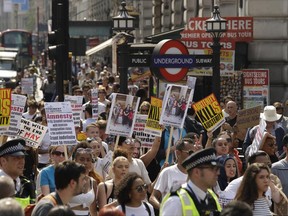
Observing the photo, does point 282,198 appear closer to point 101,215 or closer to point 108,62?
point 101,215

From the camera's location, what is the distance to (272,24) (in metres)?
28.7

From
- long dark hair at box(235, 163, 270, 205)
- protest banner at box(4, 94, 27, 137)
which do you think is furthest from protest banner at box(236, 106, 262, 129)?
long dark hair at box(235, 163, 270, 205)

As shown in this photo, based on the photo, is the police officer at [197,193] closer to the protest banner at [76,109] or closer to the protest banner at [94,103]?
the protest banner at [76,109]

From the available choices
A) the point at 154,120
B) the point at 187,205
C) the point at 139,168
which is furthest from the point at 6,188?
the point at 154,120

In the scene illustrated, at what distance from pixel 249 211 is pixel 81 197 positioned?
292 cm

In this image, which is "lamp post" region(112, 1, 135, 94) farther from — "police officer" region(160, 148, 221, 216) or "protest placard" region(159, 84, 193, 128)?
"police officer" region(160, 148, 221, 216)

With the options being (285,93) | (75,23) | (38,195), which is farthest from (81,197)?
(75,23)

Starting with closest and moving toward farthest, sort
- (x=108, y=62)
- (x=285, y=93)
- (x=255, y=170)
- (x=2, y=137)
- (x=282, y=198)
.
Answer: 1. (x=255, y=170)
2. (x=282, y=198)
3. (x=2, y=137)
4. (x=285, y=93)
5. (x=108, y=62)

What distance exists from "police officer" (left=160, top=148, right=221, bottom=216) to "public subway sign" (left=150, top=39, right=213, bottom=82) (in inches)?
446

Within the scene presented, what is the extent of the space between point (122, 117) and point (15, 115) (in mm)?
1437

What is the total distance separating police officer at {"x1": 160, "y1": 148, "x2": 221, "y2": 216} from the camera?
8.62 meters

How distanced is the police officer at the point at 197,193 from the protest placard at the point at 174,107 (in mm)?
5757

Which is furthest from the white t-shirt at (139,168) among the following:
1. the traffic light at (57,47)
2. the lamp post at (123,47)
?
the lamp post at (123,47)

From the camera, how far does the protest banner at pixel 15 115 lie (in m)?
15.2
